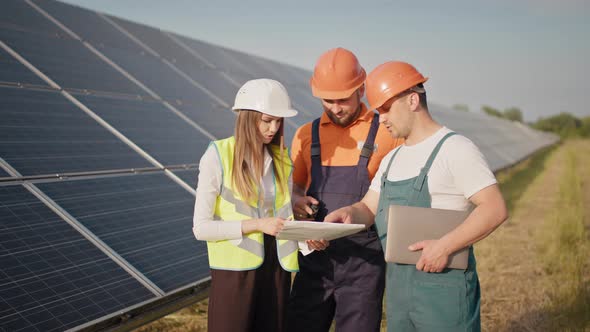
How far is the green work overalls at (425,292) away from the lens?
2514mm

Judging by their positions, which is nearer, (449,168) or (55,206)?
(449,168)

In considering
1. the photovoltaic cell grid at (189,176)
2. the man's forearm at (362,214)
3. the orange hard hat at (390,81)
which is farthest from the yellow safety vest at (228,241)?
the photovoltaic cell grid at (189,176)

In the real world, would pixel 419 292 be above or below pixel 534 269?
above

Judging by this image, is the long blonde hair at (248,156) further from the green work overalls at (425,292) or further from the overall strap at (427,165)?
the overall strap at (427,165)

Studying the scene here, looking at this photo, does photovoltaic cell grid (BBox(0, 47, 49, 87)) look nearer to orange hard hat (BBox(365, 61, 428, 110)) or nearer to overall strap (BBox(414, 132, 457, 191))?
orange hard hat (BBox(365, 61, 428, 110))

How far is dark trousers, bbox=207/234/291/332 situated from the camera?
276 cm

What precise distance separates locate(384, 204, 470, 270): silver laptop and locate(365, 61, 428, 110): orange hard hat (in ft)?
2.01

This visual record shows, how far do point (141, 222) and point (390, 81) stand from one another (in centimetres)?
255

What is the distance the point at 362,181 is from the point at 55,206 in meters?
2.34

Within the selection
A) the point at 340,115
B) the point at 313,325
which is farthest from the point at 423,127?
the point at 313,325

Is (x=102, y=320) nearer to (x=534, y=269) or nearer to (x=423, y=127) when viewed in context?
(x=423, y=127)

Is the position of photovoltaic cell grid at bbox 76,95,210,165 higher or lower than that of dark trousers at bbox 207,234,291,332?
higher

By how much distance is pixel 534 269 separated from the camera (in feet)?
24.3

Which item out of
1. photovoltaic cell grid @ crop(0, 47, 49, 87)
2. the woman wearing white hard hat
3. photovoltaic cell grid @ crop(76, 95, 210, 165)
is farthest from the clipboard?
photovoltaic cell grid @ crop(0, 47, 49, 87)
